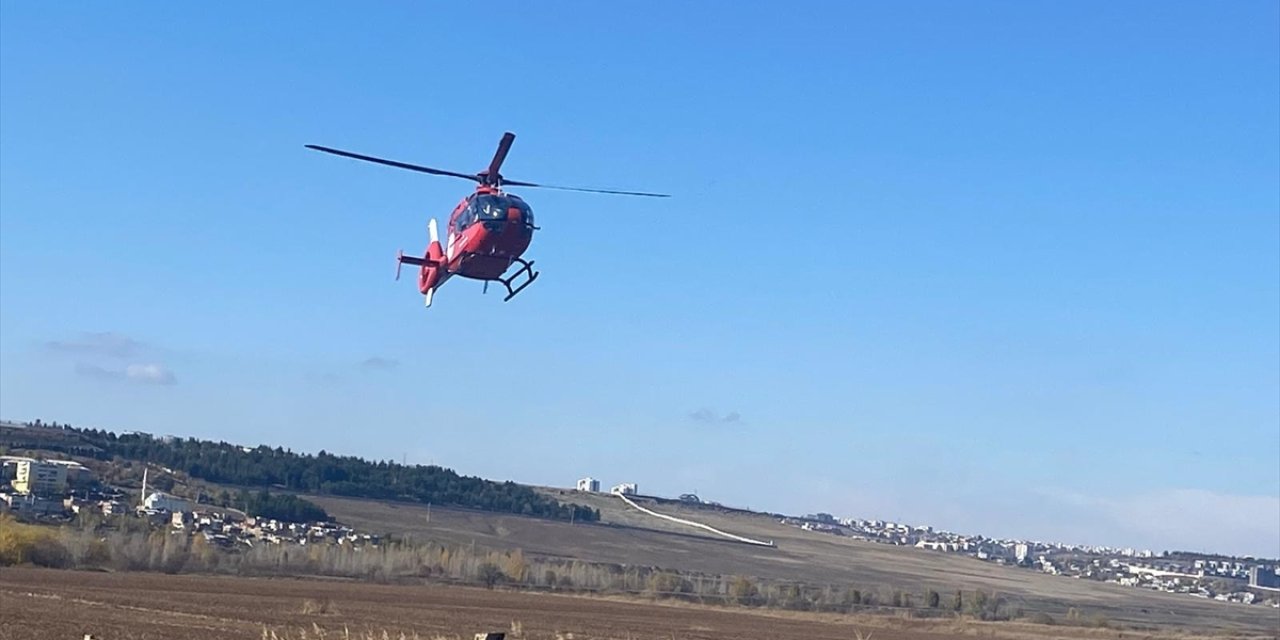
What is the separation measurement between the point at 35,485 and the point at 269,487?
119 ft

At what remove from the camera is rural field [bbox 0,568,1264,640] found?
50.2 meters

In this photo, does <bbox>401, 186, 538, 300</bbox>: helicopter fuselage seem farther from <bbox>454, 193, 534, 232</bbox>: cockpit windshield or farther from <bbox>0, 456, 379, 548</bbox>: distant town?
<bbox>0, 456, 379, 548</bbox>: distant town

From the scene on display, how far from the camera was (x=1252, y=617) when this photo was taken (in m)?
183

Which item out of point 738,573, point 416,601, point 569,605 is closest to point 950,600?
point 738,573

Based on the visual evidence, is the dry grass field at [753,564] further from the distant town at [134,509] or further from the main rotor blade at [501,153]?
the main rotor blade at [501,153]

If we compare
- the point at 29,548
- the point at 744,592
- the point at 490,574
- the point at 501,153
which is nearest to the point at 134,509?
the point at 490,574

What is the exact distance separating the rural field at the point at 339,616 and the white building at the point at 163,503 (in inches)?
2233

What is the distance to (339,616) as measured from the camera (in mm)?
65312

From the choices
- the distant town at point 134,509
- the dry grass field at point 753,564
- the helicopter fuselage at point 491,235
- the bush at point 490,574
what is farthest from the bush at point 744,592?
the helicopter fuselage at point 491,235

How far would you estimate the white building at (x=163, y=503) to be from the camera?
168m

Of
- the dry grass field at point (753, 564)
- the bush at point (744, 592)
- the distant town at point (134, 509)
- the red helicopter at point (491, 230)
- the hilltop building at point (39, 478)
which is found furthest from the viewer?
the dry grass field at point (753, 564)

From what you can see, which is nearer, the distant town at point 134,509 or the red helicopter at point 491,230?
the red helicopter at point 491,230

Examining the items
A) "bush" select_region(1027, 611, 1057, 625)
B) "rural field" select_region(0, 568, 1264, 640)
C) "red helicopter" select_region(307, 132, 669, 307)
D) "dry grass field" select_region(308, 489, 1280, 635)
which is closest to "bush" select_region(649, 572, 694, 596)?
"rural field" select_region(0, 568, 1264, 640)

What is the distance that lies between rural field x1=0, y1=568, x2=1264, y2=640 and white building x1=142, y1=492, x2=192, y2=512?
186 feet
